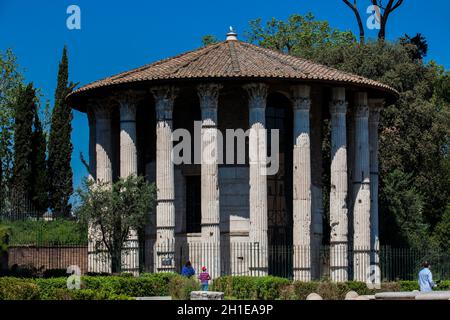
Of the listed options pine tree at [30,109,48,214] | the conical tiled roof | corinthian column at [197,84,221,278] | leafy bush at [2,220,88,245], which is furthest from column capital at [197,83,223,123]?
pine tree at [30,109,48,214]

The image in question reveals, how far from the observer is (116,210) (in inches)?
1469

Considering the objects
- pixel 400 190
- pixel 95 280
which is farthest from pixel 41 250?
pixel 400 190

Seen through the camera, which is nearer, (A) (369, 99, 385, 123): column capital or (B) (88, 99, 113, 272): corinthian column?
(B) (88, 99, 113, 272): corinthian column

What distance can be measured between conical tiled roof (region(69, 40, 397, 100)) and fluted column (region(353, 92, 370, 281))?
1262mm

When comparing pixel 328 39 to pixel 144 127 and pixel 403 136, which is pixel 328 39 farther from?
pixel 144 127

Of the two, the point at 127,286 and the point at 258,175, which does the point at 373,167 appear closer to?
the point at 258,175

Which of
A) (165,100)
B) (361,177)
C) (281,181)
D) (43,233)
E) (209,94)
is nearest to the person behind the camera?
(209,94)

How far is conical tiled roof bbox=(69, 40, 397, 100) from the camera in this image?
38.7 m

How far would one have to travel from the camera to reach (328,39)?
6844cm

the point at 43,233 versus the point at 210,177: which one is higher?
the point at 210,177

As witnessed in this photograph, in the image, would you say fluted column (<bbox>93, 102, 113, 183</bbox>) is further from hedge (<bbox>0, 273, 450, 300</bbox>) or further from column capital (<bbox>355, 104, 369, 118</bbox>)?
column capital (<bbox>355, 104, 369, 118</bbox>)

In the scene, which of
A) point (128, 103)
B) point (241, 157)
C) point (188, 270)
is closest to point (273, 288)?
point (188, 270)

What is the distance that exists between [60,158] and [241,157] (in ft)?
51.4

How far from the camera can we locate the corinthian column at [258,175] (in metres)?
38.4
